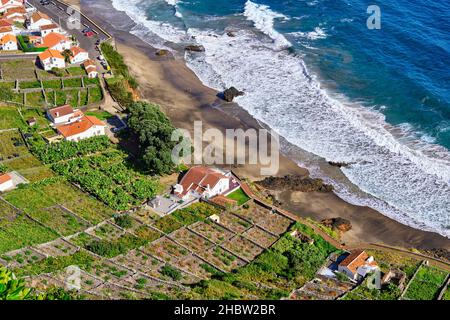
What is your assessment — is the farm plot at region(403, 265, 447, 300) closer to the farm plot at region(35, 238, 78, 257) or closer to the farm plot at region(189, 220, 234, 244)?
the farm plot at region(189, 220, 234, 244)

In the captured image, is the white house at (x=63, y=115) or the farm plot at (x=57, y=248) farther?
the white house at (x=63, y=115)

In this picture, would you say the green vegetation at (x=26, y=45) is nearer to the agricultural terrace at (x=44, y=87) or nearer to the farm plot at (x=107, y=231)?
the agricultural terrace at (x=44, y=87)

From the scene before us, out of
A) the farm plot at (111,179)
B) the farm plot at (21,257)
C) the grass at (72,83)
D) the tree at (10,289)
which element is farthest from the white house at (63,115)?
the tree at (10,289)

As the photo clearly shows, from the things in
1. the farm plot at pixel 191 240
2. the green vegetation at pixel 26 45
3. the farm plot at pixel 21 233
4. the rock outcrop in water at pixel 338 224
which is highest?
the green vegetation at pixel 26 45

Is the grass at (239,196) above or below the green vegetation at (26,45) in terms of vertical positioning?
below
